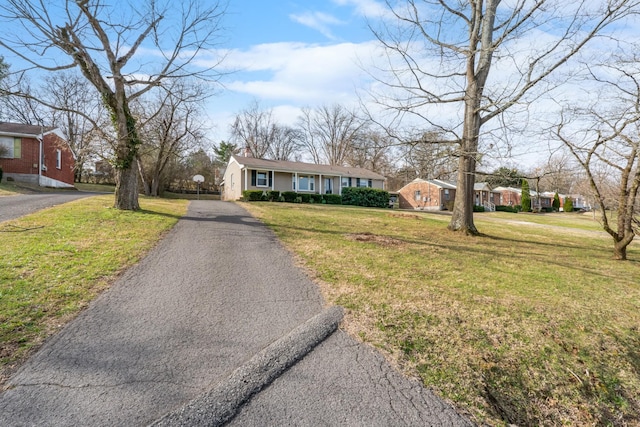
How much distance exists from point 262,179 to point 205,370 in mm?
23874

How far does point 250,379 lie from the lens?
2.40 m

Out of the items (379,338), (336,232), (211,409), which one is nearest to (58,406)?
(211,409)

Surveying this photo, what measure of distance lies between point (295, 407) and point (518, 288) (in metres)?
4.46

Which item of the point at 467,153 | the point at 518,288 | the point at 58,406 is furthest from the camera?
the point at 467,153

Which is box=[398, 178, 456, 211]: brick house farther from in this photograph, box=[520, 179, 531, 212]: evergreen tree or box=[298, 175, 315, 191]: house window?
box=[298, 175, 315, 191]: house window

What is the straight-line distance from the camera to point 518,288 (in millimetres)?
4957

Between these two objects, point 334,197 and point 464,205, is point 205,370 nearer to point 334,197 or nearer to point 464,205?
point 464,205

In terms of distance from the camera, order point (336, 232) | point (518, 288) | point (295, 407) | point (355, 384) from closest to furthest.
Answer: point (295, 407) < point (355, 384) < point (518, 288) < point (336, 232)

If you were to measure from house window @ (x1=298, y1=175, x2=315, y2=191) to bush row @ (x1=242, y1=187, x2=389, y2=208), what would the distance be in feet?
6.94

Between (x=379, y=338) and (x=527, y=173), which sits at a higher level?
(x=527, y=173)

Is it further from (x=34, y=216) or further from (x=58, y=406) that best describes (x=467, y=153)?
(x=34, y=216)

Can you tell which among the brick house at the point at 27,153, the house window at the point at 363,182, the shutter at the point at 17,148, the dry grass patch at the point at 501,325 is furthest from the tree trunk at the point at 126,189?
the house window at the point at 363,182

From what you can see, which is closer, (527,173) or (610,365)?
(610,365)

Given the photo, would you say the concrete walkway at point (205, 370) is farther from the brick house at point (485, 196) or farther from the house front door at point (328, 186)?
the brick house at point (485, 196)
